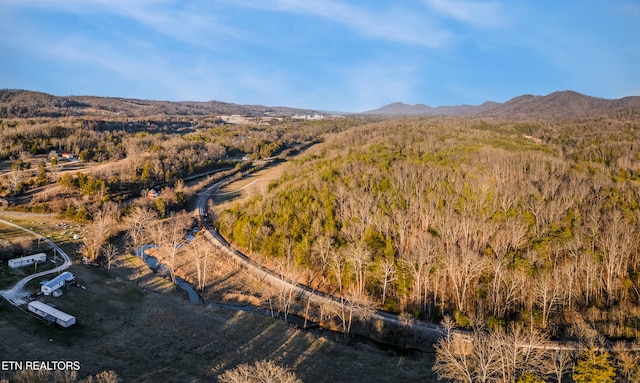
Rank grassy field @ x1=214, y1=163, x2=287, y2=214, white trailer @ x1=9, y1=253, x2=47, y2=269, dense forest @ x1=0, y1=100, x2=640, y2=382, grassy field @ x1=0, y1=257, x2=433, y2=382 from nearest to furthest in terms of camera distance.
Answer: grassy field @ x1=0, y1=257, x2=433, y2=382, dense forest @ x1=0, y1=100, x2=640, y2=382, white trailer @ x1=9, y1=253, x2=47, y2=269, grassy field @ x1=214, y1=163, x2=287, y2=214

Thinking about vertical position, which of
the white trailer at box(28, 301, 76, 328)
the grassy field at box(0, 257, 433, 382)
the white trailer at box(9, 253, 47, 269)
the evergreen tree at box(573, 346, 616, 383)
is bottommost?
the grassy field at box(0, 257, 433, 382)

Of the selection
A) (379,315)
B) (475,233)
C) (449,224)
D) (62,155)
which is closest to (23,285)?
(379,315)

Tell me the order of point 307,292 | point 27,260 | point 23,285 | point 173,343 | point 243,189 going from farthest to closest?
point 243,189 < point 27,260 < point 307,292 < point 23,285 < point 173,343

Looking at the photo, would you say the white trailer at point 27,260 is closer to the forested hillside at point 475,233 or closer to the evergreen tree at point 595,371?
the forested hillside at point 475,233

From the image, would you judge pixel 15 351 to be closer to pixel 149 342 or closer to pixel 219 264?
pixel 149 342

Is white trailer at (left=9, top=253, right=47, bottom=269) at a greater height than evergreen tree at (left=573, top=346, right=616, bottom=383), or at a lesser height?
lesser

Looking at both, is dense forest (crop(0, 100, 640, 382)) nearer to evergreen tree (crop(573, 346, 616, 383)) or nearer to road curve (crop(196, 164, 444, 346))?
road curve (crop(196, 164, 444, 346))

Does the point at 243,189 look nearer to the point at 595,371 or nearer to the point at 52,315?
the point at 52,315

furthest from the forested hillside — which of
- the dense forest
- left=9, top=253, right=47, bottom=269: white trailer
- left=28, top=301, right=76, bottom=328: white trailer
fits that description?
left=9, top=253, right=47, bottom=269: white trailer
